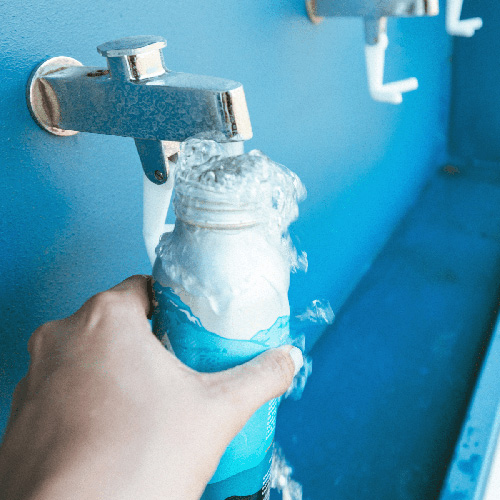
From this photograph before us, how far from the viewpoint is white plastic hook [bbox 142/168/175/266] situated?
0.41m

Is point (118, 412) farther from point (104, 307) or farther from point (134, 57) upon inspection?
point (134, 57)

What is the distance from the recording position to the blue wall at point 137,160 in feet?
1.33

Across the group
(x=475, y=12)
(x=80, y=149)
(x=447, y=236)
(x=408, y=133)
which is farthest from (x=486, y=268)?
(x=80, y=149)

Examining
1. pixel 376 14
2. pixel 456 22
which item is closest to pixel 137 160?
pixel 376 14

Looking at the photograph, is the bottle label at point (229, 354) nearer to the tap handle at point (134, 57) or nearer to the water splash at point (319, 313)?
the tap handle at point (134, 57)

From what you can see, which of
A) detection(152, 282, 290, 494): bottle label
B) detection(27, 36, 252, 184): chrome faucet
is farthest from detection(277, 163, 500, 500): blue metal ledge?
detection(27, 36, 252, 184): chrome faucet

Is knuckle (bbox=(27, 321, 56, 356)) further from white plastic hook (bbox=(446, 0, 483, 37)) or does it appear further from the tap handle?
white plastic hook (bbox=(446, 0, 483, 37))

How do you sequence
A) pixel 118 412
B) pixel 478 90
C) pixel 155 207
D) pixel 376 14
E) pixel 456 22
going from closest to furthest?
1. pixel 118 412
2. pixel 155 207
3. pixel 376 14
4. pixel 456 22
5. pixel 478 90

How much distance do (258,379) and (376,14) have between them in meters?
0.53

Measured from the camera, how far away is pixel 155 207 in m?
0.43

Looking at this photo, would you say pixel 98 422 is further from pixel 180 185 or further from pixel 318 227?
pixel 318 227

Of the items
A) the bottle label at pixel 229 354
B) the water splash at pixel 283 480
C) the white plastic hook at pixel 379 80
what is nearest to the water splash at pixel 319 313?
the water splash at pixel 283 480

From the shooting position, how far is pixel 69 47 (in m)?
0.42

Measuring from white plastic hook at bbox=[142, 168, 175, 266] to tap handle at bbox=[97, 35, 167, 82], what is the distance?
0.08m
